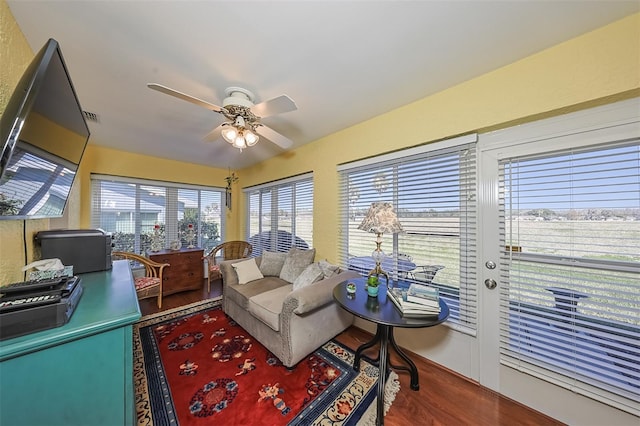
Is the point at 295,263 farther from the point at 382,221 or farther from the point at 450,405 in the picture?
the point at 450,405

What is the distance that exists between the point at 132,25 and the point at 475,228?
278 cm

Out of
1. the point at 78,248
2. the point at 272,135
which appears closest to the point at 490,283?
the point at 272,135

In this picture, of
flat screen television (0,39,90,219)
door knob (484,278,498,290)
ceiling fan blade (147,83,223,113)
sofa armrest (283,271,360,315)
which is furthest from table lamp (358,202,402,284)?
flat screen television (0,39,90,219)

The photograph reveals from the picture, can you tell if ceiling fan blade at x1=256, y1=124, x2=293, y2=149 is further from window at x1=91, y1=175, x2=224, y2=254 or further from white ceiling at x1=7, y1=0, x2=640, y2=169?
window at x1=91, y1=175, x2=224, y2=254

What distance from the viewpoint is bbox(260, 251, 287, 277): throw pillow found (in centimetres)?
294

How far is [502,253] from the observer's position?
1.63 m

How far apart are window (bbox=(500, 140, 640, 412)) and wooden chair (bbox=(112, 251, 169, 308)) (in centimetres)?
392

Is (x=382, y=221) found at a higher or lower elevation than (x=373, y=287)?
higher

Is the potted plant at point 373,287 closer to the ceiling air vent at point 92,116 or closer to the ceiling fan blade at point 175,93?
the ceiling fan blade at point 175,93

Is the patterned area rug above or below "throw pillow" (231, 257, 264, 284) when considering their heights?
below

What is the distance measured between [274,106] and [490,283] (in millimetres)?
2194

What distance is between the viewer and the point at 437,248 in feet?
6.33

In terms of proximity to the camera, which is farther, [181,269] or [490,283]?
[181,269]

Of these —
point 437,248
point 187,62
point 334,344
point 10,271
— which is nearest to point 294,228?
point 334,344
